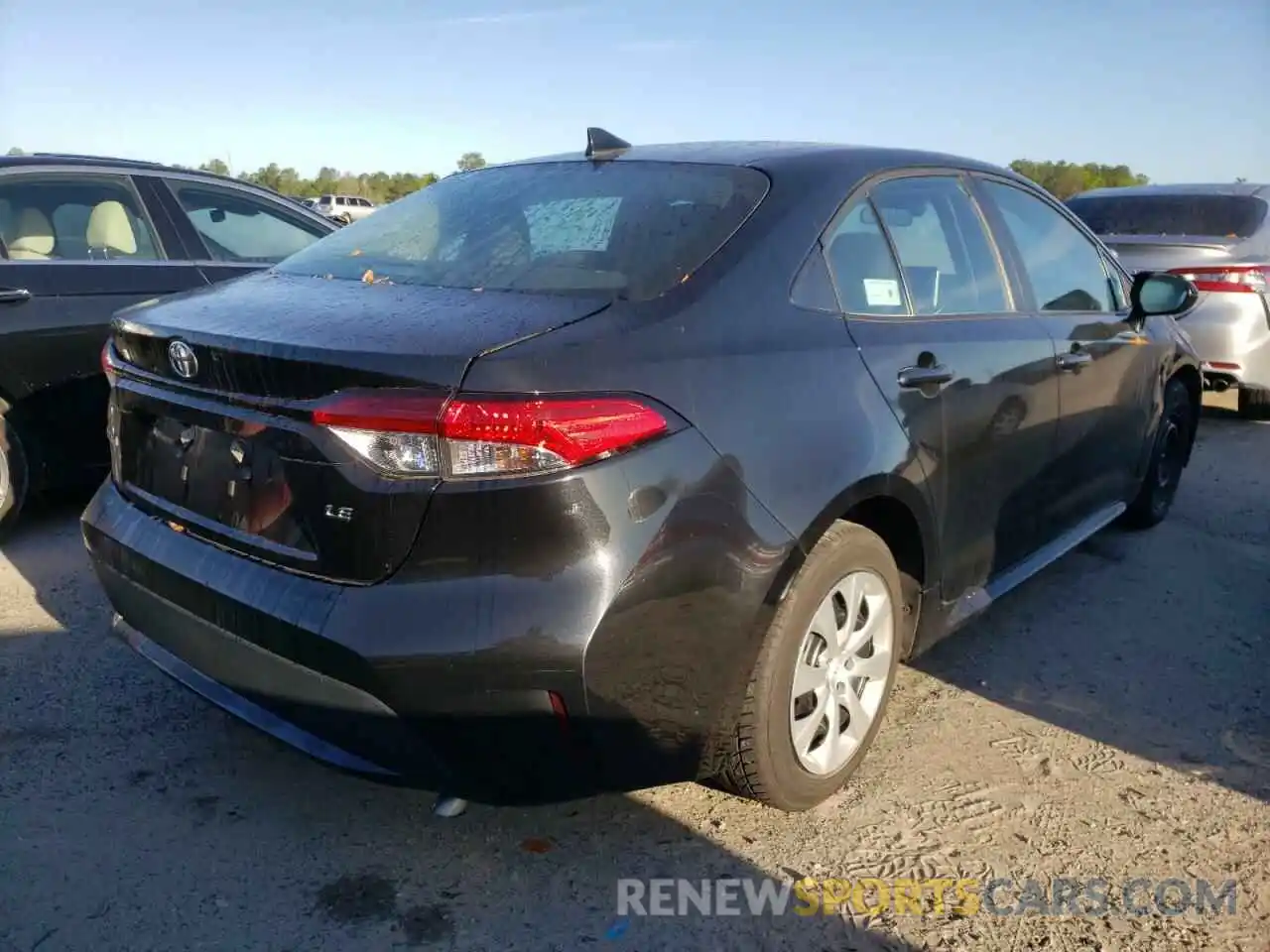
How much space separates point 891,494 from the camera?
269 cm

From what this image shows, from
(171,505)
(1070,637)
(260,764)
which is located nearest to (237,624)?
(171,505)

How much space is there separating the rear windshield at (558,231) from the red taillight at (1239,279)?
5.22 metres

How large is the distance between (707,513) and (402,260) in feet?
3.84

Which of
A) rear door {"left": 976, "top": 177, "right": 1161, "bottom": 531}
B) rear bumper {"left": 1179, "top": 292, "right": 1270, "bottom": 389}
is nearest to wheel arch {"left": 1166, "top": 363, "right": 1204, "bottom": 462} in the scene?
rear door {"left": 976, "top": 177, "right": 1161, "bottom": 531}

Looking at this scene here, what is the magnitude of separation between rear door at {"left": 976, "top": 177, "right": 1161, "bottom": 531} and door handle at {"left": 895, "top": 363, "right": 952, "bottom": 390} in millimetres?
820

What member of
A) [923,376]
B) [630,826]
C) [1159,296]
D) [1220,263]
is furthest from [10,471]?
[1220,263]

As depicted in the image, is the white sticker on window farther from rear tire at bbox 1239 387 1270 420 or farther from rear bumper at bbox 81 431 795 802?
rear tire at bbox 1239 387 1270 420

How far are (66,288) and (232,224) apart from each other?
3.26 ft

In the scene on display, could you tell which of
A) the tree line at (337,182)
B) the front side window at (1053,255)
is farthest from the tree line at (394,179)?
the front side window at (1053,255)

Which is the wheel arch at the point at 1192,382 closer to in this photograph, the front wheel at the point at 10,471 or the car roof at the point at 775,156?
the car roof at the point at 775,156

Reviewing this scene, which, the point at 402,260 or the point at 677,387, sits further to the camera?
the point at 402,260

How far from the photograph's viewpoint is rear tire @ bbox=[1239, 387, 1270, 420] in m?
7.32

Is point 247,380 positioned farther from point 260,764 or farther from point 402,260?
point 260,764

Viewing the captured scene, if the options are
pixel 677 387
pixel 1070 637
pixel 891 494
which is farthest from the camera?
pixel 1070 637
